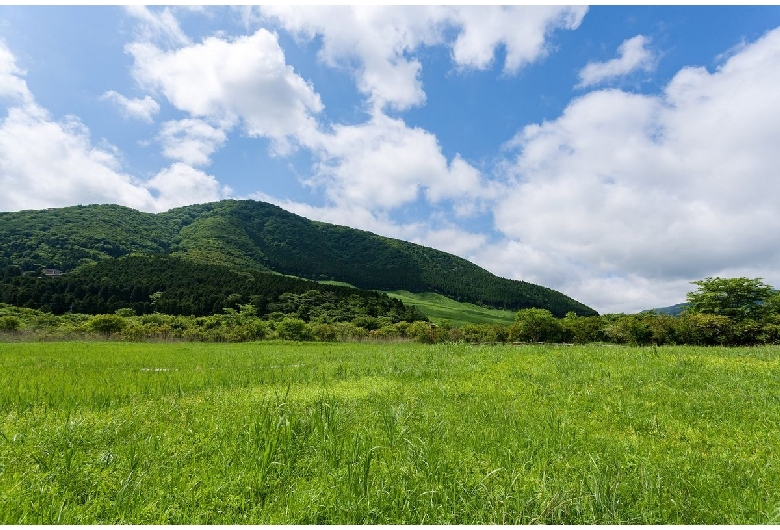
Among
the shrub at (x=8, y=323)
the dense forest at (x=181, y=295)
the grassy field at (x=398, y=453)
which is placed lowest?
the shrub at (x=8, y=323)

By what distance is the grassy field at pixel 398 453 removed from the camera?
14.2 feet

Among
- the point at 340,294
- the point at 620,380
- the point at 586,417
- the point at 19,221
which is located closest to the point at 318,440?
the point at 586,417

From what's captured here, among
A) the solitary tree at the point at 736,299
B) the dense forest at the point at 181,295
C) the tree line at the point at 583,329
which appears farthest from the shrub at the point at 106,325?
the solitary tree at the point at 736,299

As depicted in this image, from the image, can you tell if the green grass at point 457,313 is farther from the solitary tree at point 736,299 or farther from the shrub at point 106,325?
the shrub at point 106,325

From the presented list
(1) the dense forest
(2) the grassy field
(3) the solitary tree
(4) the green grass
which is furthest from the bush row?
Answer: (4) the green grass

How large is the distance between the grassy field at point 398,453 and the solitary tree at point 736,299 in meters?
46.3

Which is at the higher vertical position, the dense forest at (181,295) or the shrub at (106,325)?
the dense forest at (181,295)

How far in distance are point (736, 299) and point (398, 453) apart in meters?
61.8

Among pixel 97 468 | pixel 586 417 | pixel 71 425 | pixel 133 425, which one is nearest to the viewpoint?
pixel 97 468

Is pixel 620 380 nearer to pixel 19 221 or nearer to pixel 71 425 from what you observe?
pixel 71 425

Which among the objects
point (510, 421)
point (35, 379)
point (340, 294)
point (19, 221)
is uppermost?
point (19, 221)

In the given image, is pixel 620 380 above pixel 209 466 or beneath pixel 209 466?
above

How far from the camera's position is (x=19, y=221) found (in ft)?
559

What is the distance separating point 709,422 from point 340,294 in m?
99.4
